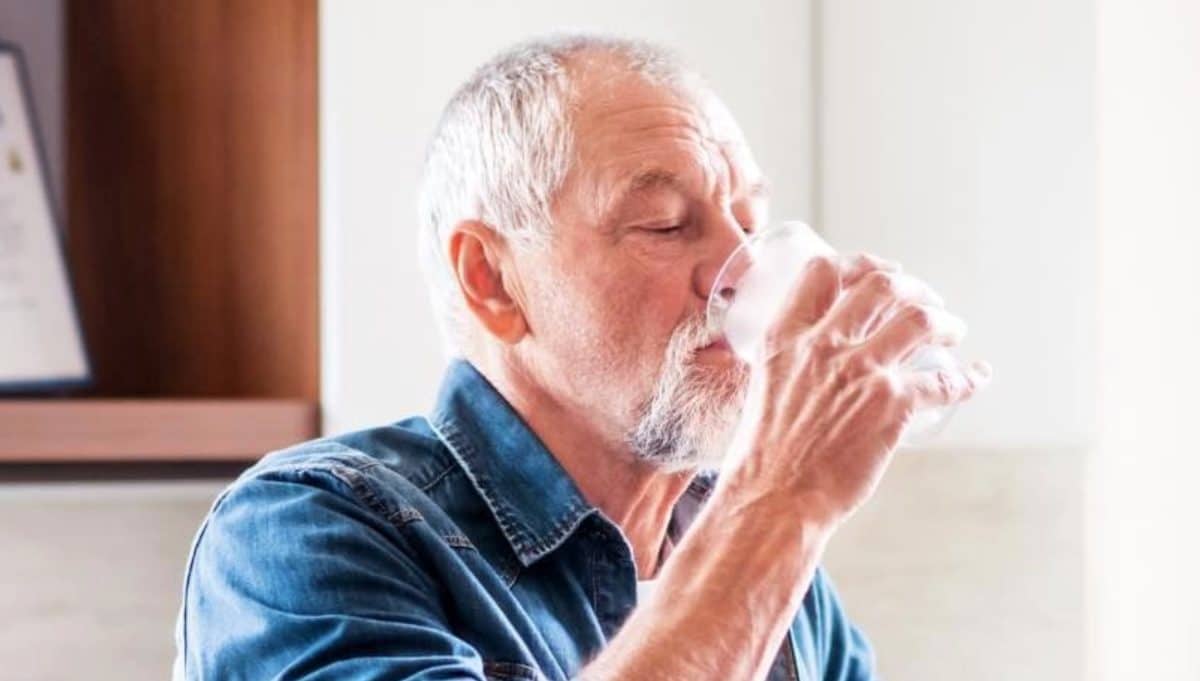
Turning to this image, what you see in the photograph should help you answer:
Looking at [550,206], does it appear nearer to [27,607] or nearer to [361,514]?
[361,514]

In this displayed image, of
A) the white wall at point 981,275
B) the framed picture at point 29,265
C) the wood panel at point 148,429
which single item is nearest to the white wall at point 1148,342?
the white wall at point 981,275

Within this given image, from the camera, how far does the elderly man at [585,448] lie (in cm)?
96

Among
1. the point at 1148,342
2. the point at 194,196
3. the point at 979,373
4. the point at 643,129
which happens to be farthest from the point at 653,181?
the point at 194,196

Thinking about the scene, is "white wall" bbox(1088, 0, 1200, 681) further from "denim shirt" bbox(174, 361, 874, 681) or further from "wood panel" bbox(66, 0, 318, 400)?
"wood panel" bbox(66, 0, 318, 400)

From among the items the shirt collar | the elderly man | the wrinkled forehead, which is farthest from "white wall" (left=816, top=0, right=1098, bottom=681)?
the shirt collar

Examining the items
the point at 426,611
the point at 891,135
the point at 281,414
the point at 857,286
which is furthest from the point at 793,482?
the point at 891,135

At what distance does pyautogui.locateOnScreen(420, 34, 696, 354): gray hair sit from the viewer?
1.17 m

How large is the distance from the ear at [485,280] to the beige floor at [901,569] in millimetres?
433

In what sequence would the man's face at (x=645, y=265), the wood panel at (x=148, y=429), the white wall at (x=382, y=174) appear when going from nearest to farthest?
the man's face at (x=645, y=265) → the wood panel at (x=148, y=429) → the white wall at (x=382, y=174)

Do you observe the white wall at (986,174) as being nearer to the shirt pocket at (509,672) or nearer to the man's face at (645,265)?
the man's face at (645,265)

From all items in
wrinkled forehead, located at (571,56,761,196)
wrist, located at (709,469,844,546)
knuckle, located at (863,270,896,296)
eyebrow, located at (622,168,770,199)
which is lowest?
wrist, located at (709,469,844,546)

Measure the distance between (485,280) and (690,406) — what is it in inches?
7.2

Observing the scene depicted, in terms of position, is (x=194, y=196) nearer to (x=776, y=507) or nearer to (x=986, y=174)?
(x=986, y=174)

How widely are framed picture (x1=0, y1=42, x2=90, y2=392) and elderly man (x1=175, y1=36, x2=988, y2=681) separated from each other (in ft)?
1.53
